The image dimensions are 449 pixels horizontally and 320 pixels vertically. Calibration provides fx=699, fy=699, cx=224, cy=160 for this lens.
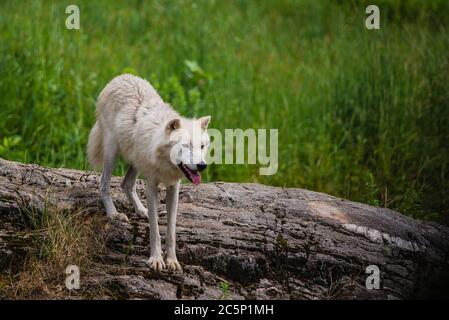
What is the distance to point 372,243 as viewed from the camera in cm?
578

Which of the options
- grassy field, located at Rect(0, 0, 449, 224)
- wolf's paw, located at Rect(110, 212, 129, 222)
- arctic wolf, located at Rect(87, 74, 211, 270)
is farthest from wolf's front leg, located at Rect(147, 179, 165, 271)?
grassy field, located at Rect(0, 0, 449, 224)

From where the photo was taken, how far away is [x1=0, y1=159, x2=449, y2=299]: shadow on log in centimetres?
527

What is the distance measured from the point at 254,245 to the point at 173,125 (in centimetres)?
118

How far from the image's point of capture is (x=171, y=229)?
540 centimetres

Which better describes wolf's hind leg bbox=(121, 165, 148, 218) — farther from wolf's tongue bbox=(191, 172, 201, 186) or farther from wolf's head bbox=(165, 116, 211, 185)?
wolf's tongue bbox=(191, 172, 201, 186)

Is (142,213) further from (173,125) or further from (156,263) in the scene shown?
(173,125)

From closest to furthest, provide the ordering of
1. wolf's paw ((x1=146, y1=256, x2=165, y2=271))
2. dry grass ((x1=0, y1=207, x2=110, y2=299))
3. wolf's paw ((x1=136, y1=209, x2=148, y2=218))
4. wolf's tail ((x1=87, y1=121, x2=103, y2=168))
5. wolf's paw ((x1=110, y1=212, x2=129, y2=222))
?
dry grass ((x1=0, y1=207, x2=110, y2=299))
wolf's paw ((x1=146, y1=256, x2=165, y2=271))
wolf's paw ((x1=110, y1=212, x2=129, y2=222))
wolf's paw ((x1=136, y1=209, x2=148, y2=218))
wolf's tail ((x1=87, y1=121, x2=103, y2=168))

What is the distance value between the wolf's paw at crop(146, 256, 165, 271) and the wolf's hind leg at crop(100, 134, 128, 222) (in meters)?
0.59

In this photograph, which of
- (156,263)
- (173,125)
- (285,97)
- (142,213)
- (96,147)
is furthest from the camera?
(285,97)

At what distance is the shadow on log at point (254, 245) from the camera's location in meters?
5.27

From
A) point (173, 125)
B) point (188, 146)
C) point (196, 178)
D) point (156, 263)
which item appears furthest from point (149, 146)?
point (156, 263)

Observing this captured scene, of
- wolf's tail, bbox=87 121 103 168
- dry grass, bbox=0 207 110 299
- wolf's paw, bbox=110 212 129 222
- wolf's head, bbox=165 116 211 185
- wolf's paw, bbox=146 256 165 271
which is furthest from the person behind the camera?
wolf's tail, bbox=87 121 103 168
